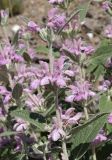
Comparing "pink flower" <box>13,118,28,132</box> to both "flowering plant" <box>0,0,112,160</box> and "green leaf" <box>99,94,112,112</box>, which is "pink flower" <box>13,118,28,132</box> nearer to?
"flowering plant" <box>0,0,112,160</box>

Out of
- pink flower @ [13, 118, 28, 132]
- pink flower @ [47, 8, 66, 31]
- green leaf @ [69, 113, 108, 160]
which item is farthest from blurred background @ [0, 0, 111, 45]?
green leaf @ [69, 113, 108, 160]

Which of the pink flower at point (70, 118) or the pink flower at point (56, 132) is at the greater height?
the pink flower at point (70, 118)

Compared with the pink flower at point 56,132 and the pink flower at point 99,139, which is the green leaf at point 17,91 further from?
the pink flower at point 99,139

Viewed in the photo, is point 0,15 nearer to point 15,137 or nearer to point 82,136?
point 15,137

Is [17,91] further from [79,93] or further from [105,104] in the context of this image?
[105,104]

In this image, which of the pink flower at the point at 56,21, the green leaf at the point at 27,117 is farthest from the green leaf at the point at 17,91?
the pink flower at the point at 56,21

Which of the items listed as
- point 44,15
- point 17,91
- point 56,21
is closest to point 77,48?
point 56,21

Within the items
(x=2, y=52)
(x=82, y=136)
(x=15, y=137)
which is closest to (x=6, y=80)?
(x=2, y=52)
